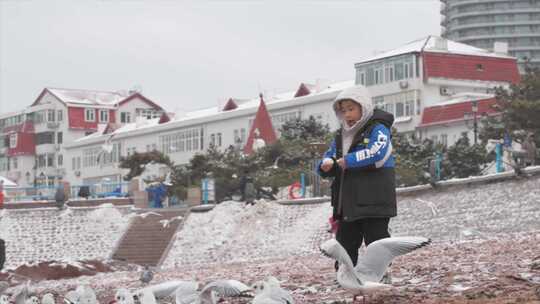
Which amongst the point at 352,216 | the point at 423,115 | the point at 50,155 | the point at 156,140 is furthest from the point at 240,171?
the point at 50,155

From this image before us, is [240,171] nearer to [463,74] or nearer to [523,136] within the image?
[523,136]

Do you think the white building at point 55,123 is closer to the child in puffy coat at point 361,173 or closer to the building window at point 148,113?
the building window at point 148,113

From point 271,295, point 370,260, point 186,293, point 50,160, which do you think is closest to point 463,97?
point 50,160

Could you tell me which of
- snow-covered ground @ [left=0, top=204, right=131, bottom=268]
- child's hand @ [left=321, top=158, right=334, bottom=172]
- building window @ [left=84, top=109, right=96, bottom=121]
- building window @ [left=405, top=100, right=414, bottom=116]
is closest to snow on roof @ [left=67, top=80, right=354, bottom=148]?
building window @ [left=84, top=109, right=96, bottom=121]

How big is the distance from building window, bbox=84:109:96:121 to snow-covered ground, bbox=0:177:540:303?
49.2 meters

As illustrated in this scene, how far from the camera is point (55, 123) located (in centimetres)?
9138

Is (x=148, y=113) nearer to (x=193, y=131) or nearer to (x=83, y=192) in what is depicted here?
(x=193, y=131)

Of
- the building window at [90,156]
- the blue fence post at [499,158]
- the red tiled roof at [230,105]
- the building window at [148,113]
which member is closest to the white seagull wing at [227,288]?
the blue fence post at [499,158]

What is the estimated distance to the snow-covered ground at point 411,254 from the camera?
1109 cm

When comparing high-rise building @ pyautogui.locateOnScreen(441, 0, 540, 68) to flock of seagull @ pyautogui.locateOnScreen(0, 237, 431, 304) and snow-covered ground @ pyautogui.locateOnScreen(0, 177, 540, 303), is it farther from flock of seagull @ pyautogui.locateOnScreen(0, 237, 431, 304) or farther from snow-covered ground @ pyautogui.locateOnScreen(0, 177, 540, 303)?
flock of seagull @ pyautogui.locateOnScreen(0, 237, 431, 304)

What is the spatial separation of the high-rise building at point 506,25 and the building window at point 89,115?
1657 inches

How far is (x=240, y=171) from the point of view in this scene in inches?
1890

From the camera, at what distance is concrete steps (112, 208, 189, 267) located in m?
37.0

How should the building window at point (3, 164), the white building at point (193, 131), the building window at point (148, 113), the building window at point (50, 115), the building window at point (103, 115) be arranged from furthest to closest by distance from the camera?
the building window at point (3, 164) → the building window at point (148, 113) → the building window at point (103, 115) → the building window at point (50, 115) → the white building at point (193, 131)
